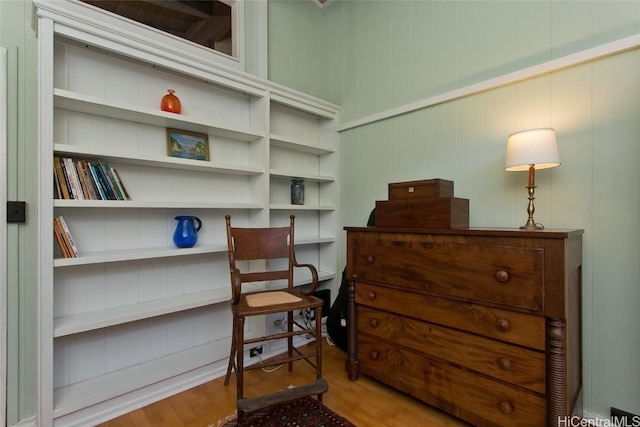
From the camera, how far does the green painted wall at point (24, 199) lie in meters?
1.51

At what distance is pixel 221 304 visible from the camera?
2.35 meters

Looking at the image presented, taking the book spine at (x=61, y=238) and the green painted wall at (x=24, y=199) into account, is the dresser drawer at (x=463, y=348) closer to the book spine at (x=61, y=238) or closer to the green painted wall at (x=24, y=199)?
the book spine at (x=61, y=238)

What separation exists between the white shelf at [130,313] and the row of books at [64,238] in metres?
0.35

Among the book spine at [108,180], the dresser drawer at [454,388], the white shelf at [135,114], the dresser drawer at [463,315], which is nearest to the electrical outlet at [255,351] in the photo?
the dresser drawer at [454,388]

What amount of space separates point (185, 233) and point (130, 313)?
1.79ft

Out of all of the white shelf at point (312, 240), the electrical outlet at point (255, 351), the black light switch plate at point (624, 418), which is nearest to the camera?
the black light switch plate at point (624, 418)

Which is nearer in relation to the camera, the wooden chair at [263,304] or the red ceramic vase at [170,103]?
the wooden chair at [263,304]

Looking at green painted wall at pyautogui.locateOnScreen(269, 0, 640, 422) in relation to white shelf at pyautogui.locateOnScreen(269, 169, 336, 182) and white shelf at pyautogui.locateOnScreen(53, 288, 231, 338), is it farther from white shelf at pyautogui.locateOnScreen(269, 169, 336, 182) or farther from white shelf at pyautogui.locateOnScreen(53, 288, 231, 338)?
white shelf at pyautogui.locateOnScreen(53, 288, 231, 338)

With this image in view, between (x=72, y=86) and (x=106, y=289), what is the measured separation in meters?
1.19

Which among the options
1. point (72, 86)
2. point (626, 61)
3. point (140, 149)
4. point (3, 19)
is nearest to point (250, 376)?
point (140, 149)

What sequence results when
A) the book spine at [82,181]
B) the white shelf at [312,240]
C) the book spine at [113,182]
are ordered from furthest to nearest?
1. the white shelf at [312,240]
2. the book spine at [113,182]
3. the book spine at [82,181]

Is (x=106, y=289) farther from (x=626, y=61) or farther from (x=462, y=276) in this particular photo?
(x=626, y=61)

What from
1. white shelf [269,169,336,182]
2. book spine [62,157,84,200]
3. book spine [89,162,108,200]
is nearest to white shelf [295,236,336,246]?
white shelf [269,169,336,182]

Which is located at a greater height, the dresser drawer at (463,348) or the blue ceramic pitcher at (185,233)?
the blue ceramic pitcher at (185,233)
